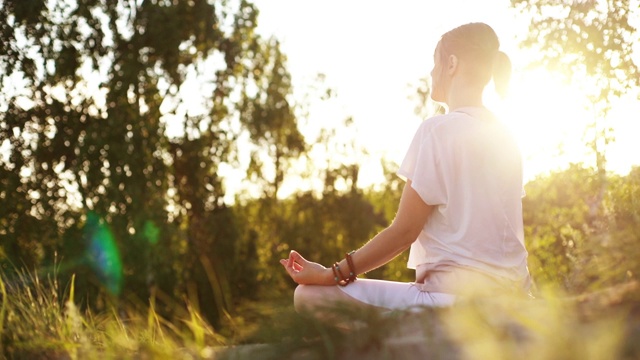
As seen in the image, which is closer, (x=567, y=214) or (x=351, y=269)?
(x=351, y=269)

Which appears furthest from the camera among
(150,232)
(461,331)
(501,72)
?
(150,232)

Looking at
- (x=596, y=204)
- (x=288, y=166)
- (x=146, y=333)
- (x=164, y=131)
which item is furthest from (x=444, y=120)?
(x=288, y=166)

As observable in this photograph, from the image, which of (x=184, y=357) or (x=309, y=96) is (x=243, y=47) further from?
(x=184, y=357)

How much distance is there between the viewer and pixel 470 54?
2.90m

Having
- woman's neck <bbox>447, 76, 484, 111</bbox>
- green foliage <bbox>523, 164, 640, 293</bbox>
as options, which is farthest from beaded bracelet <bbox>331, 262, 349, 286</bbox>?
green foliage <bbox>523, 164, 640, 293</bbox>

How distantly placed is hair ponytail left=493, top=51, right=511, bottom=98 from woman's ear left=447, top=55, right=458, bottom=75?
0.56ft

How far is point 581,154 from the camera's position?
6590 mm

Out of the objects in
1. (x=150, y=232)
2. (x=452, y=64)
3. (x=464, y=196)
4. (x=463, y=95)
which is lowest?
(x=150, y=232)

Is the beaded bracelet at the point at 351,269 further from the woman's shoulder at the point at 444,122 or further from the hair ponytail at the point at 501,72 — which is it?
the hair ponytail at the point at 501,72

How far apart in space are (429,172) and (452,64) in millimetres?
462

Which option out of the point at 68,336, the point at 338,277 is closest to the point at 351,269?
the point at 338,277

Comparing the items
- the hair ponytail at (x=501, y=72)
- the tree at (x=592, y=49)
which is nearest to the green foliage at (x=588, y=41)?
the tree at (x=592, y=49)

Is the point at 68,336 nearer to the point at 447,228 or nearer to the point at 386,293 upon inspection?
the point at 386,293

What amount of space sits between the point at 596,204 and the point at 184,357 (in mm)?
5128
